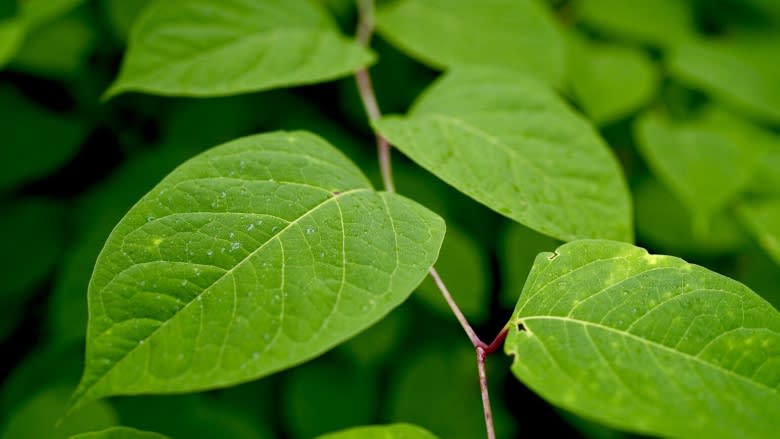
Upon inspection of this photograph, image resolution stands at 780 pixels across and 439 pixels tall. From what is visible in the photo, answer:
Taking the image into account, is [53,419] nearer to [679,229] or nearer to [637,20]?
[679,229]

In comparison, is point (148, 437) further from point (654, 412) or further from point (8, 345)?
point (8, 345)

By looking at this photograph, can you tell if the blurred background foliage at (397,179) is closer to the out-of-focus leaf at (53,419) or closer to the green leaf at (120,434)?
the out-of-focus leaf at (53,419)

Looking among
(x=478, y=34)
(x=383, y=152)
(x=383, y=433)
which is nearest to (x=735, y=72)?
(x=478, y=34)

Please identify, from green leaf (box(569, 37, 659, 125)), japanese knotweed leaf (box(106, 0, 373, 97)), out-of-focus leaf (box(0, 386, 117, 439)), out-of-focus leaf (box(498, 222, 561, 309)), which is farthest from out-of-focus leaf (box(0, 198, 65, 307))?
green leaf (box(569, 37, 659, 125))

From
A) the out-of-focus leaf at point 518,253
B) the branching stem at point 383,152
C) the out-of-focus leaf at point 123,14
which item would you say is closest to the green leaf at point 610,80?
the out-of-focus leaf at point 518,253

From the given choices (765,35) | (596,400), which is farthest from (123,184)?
(765,35)

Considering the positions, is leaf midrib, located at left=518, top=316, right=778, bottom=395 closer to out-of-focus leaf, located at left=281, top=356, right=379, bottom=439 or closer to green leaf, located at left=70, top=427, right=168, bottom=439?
green leaf, located at left=70, top=427, right=168, bottom=439
